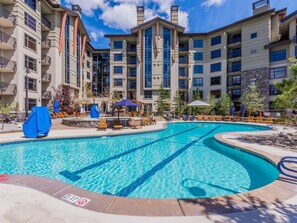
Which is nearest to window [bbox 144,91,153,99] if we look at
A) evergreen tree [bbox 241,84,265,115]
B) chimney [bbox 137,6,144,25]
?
chimney [bbox 137,6,144,25]

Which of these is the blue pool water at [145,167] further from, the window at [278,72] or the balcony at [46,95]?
the window at [278,72]

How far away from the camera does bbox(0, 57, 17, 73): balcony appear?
21.8 meters

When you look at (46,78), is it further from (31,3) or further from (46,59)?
(31,3)

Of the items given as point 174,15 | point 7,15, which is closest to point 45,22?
point 7,15

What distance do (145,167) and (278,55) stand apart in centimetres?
3295

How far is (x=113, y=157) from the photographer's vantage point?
8.94 meters

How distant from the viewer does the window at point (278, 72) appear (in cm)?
2913

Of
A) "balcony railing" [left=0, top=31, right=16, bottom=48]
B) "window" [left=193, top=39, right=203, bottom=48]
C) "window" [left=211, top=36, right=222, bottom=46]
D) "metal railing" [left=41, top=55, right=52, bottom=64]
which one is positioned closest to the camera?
"balcony railing" [left=0, top=31, right=16, bottom=48]

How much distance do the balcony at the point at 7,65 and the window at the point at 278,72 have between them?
38221 millimetres

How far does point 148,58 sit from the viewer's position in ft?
123

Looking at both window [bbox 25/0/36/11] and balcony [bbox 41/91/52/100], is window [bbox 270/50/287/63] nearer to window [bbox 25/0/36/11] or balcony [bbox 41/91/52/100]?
balcony [bbox 41/91/52/100]

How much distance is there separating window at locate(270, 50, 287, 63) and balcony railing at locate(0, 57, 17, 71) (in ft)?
126

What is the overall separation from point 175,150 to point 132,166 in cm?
349

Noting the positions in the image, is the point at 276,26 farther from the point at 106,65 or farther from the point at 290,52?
the point at 106,65
